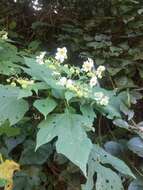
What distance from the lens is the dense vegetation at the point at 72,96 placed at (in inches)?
51.9

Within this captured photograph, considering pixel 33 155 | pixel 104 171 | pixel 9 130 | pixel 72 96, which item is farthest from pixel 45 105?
pixel 33 155

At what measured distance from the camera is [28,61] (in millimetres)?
1454

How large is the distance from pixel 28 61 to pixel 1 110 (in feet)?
0.72

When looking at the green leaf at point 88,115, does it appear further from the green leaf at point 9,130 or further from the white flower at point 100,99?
the green leaf at point 9,130

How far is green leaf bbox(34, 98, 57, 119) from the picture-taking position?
1267 mm

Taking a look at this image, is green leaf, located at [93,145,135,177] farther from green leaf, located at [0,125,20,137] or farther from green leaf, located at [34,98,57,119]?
green leaf, located at [0,125,20,137]

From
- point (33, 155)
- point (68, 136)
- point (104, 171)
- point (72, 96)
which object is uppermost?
point (72, 96)

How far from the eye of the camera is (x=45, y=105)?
129 centimetres

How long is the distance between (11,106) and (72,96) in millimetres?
206

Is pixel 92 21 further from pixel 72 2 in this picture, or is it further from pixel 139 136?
pixel 139 136

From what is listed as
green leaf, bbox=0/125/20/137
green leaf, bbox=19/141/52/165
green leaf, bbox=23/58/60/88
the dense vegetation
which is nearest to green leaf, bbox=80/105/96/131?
the dense vegetation

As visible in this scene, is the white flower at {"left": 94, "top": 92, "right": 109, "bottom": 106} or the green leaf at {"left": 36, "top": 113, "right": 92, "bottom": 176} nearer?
the green leaf at {"left": 36, "top": 113, "right": 92, "bottom": 176}

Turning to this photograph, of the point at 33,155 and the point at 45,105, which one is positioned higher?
the point at 45,105

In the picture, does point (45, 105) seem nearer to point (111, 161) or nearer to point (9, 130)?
point (111, 161)
